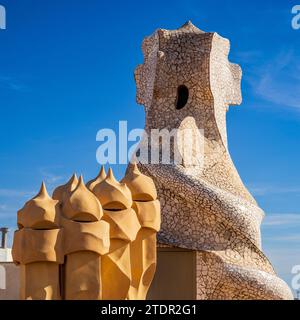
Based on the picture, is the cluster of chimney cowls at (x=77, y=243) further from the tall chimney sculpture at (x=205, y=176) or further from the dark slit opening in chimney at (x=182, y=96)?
the dark slit opening in chimney at (x=182, y=96)

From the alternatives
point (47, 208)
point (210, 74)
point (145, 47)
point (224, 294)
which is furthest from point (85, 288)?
point (145, 47)

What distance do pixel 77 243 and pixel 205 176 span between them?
15.4ft

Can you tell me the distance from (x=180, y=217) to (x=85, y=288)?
3988mm

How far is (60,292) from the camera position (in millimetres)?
9820

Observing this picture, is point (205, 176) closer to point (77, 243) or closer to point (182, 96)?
point (182, 96)

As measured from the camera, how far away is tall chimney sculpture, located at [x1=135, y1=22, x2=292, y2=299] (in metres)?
13.0

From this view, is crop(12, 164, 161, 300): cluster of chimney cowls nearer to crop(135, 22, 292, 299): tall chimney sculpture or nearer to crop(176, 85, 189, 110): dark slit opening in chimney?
crop(135, 22, 292, 299): tall chimney sculpture

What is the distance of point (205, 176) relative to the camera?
45.4ft

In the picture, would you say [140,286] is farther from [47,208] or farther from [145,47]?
[145,47]

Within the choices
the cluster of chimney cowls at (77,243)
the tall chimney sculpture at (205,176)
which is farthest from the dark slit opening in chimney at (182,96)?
the cluster of chimney cowls at (77,243)

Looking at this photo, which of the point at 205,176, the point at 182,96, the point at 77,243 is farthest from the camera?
the point at 182,96

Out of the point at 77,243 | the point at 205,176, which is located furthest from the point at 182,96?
the point at 77,243

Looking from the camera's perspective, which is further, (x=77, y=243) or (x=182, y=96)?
(x=182, y=96)

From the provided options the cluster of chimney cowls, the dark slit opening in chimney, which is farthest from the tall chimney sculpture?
the cluster of chimney cowls
